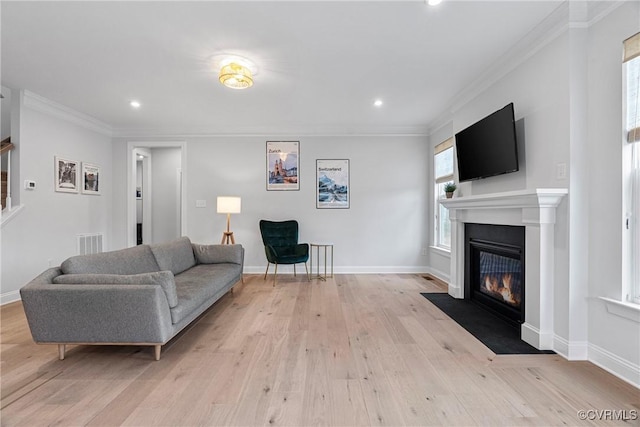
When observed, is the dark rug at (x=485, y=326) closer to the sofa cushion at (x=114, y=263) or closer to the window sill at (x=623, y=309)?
the window sill at (x=623, y=309)

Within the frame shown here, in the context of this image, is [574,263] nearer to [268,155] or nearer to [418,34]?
[418,34]

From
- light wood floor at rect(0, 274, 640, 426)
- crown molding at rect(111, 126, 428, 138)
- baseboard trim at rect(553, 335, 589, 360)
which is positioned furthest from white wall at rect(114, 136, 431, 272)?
baseboard trim at rect(553, 335, 589, 360)

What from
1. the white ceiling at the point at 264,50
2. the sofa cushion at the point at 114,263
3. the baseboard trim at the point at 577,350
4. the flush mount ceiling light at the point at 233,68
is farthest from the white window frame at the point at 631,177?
the sofa cushion at the point at 114,263

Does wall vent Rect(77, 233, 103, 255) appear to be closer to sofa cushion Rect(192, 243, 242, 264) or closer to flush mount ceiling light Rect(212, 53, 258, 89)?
sofa cushion Rect(192, 243, 242, 264)

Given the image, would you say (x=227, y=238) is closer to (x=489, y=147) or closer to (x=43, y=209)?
(x=43, y=209)

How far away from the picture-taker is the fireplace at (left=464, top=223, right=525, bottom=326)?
104 inches

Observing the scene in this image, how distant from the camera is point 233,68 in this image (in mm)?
2787

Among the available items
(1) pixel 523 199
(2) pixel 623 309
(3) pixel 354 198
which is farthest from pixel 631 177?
(3) pixel 354 198

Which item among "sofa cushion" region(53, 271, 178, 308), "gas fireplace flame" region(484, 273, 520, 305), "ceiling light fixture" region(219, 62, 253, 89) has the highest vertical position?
"ceiling light fixture" region(219, 62, 253, 89)

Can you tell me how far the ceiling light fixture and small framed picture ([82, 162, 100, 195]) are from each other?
3.28 meters

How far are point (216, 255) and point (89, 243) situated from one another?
2.46 metres

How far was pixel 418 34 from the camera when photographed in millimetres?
2387

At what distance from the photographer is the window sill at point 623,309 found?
5.75 feet

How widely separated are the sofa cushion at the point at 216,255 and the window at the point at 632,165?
3733 millimetres
